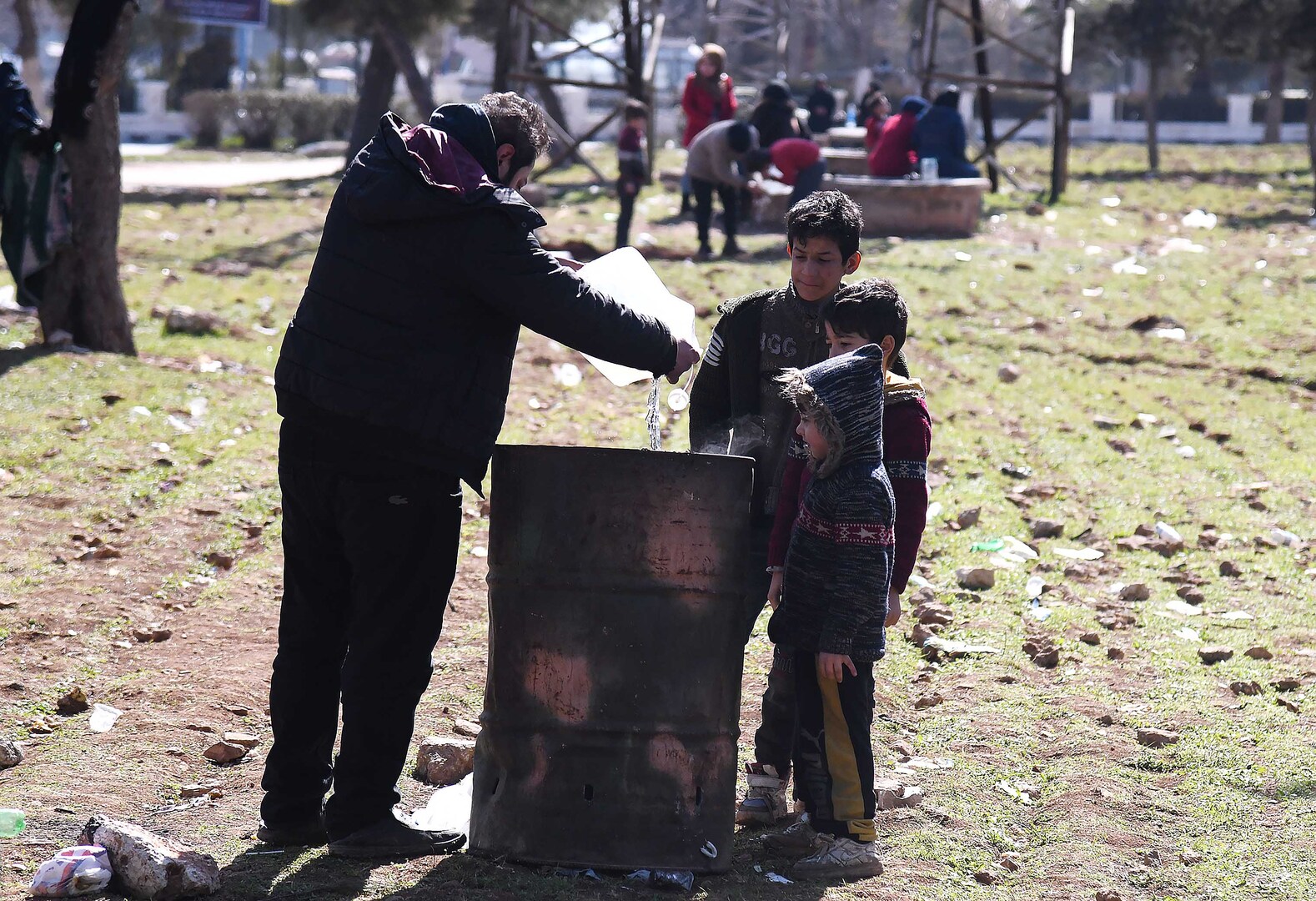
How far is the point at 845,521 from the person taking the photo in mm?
3301

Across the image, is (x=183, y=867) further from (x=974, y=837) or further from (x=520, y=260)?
(x=974, y=837)

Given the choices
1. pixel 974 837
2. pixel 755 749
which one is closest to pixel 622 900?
pixel 755 749

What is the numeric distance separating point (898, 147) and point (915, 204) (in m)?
0.81

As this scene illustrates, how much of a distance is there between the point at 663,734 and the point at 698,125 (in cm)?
1277

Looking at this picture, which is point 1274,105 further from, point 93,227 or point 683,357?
point 683,357

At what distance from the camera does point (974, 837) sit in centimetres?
370

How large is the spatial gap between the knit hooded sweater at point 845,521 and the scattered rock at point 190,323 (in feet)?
23.4

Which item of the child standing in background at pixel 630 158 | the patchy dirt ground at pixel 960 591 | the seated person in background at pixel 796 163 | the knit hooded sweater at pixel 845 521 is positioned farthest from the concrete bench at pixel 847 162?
the knit hooded sweater at pixel 845 521

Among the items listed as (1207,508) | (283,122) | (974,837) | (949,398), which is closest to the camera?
(974,837)

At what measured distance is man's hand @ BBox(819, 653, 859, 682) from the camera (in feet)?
10.9

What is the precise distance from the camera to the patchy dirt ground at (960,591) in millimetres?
3574

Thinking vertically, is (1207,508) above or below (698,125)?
below

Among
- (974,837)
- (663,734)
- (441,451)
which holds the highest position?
(441,451)

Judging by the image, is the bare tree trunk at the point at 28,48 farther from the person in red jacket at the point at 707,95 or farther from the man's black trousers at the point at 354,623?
the man's black trousers at the point at 354,623
